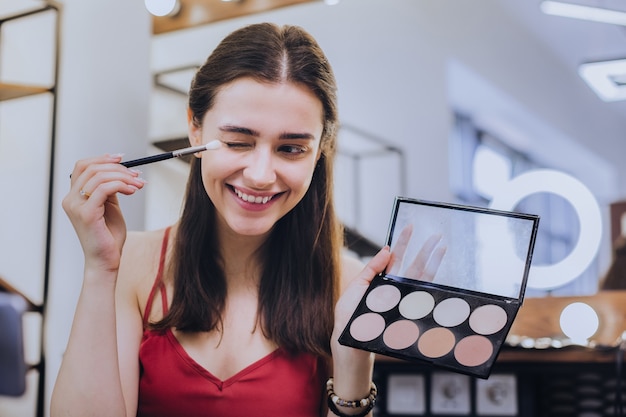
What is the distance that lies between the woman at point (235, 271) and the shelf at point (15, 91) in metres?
0.39

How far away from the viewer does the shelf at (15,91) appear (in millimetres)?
1181

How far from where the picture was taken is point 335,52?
175 centimetres

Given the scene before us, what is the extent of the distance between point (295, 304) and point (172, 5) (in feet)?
2.13

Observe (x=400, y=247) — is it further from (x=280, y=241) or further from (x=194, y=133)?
(x=194, y=133)

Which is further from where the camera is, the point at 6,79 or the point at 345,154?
the point at 345,154

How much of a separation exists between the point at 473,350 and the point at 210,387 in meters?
0.33

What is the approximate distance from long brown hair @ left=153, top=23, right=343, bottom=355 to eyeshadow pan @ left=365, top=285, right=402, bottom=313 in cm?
12

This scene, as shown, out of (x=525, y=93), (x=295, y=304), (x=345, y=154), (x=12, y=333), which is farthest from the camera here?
(x=525, y=93)

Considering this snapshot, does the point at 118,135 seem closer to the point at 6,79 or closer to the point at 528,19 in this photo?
the point at 6,79

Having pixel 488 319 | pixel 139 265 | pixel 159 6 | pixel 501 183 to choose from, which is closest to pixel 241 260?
pixel 139 265

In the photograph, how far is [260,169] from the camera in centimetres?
88

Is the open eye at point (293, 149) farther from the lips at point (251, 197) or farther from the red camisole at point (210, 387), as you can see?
the red camisole at point (210, 387)

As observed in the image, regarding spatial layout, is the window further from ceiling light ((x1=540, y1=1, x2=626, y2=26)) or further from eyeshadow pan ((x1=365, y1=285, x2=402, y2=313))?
eyeshadow pan ((x1=365, y1=285, x2=402, y2=313))

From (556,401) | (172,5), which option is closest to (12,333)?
(172,5)
